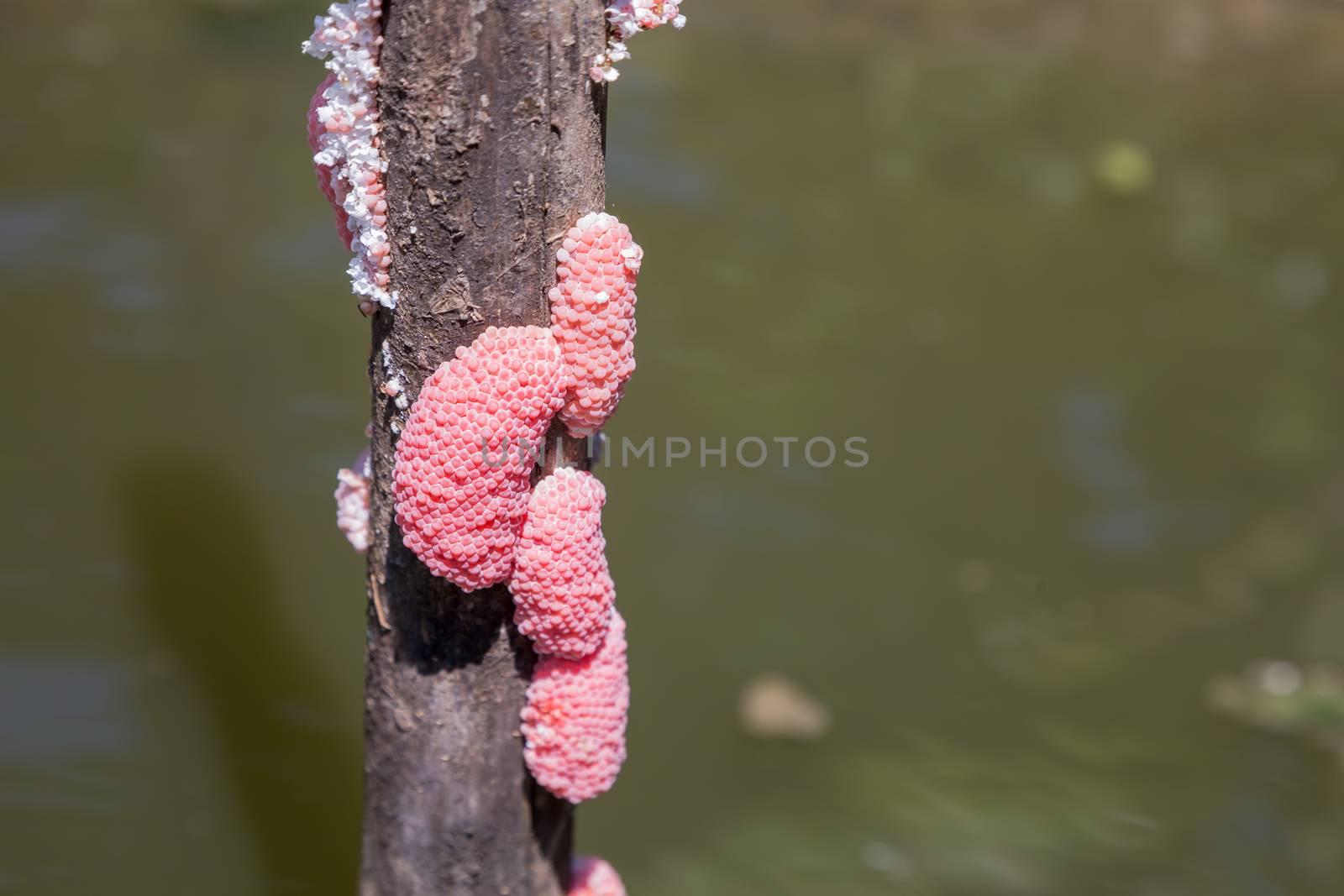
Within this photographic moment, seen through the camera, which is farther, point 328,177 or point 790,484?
point 790,484

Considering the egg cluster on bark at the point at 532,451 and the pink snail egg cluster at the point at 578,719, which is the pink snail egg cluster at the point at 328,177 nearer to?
the egg cluster on bark at the point at 532,451

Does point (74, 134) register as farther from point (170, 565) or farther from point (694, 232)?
point (694, 232)

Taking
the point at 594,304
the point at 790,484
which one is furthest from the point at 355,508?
the point at 790,484

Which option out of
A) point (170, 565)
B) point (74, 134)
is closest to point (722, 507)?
point (170, 565)

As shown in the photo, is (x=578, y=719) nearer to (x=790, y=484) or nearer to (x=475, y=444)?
(x=475, y=444)

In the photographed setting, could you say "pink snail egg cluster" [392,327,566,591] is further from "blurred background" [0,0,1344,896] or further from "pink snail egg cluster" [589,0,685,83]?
"blurred background" [0,0,1344,896]

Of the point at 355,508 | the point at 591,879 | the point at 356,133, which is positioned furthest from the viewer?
the point at 591,879

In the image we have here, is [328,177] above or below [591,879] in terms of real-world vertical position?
above

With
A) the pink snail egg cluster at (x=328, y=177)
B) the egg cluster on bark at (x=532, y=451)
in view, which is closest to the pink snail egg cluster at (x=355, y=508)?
the egg cluster on bark at (x=532, y=451)
